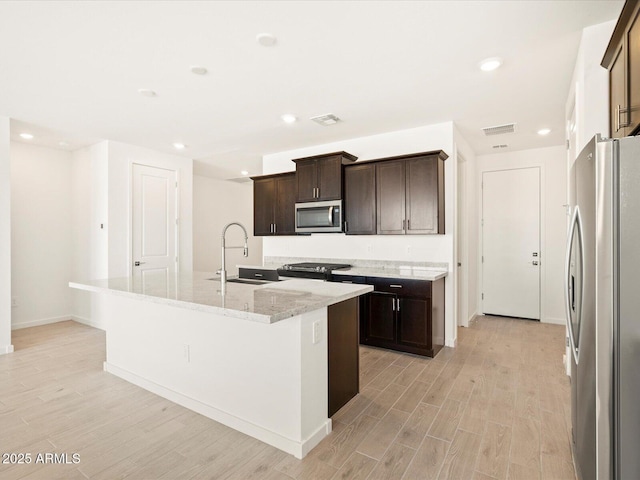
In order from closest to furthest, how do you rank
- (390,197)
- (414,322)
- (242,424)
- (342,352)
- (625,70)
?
(625,70)
(242,424)
(342,352)
(414,322)
(390,197)

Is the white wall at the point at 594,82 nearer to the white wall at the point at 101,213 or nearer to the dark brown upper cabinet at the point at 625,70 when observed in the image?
the dark brown upper cabinet at the point at 625,70

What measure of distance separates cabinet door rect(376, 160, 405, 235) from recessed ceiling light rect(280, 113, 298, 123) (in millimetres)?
1195

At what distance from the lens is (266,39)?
7.66 ft

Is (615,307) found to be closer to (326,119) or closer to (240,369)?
(240,369)

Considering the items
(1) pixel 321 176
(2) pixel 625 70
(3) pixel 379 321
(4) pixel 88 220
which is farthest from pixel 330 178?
(4) pixel 88 220

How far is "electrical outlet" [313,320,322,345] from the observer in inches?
83.8

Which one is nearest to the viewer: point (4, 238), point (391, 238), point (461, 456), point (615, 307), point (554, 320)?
point (615, 307)

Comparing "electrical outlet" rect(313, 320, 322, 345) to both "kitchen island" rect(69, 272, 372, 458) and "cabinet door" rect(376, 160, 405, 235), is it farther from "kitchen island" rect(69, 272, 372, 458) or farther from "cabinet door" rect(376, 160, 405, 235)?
"cabinet door" rect(376, 160, 405, 235)

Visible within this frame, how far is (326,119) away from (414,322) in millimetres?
2497

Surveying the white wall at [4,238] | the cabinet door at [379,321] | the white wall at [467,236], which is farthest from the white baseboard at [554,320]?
the white wall at [4,238]

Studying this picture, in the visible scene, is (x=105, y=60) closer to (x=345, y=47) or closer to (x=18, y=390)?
(x=345, y=47)

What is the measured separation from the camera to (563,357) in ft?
12.0

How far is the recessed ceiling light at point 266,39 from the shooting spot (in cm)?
230

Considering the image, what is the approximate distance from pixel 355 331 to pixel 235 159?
4315mm
